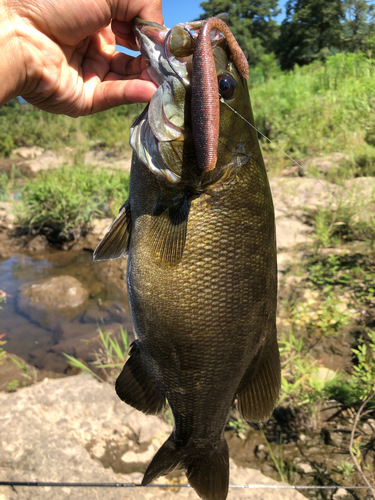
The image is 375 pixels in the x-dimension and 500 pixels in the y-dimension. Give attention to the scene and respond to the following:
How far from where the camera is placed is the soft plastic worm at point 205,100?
112 centimetres

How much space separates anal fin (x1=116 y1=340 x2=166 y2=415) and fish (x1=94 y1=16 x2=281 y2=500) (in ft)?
0.33

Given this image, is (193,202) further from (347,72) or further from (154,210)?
(347,72)

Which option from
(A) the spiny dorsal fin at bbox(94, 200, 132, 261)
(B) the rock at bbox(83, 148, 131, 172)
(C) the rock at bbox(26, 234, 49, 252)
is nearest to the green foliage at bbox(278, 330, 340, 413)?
(A) the spiny dorsal fin at bbox(94, 200, 132, 261)

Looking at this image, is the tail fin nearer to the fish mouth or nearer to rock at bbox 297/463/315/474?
the fish mouth

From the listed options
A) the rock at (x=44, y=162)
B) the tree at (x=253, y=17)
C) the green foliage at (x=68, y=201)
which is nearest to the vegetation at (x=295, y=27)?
the tree at (x=253, y=17)

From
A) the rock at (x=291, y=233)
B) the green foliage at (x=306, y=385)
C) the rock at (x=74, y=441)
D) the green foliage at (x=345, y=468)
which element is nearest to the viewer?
the rock at (x=74, y=441)

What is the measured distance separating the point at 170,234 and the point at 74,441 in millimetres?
1952

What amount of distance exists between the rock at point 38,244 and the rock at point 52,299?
1.42m

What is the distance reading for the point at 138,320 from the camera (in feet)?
4.94

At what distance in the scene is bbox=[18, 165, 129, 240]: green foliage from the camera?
683 centimetres

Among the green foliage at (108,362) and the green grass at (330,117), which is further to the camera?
the green grass at (330,117)

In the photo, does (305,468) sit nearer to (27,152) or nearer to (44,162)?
(44,162)

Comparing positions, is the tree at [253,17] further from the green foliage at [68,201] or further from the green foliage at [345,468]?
the green foliage at [345,468]

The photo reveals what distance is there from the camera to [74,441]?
250 centimetres
